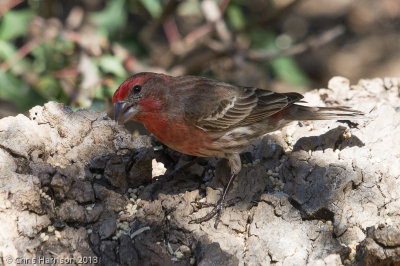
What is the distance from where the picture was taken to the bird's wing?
174 inches

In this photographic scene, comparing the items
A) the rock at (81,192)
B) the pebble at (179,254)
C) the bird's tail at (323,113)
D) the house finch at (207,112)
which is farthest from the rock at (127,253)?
the bird's tail at (323,113)

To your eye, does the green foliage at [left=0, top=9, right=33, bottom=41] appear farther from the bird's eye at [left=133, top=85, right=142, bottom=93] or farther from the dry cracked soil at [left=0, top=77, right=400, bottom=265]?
the bird's eye at [left=133, top=85, right=142, bottom=93]

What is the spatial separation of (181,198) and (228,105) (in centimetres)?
99

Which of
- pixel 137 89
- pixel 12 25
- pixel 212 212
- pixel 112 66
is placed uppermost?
pixel 12 25

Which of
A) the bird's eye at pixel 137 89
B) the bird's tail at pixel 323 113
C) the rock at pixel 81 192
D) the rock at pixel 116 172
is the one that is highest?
the bird's eye at pixel 137 89

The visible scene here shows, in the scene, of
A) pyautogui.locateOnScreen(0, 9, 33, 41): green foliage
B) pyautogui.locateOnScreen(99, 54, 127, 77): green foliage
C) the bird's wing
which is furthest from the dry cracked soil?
pyautogui.locateOnScreen(0, 9, 33, 41): green foliage

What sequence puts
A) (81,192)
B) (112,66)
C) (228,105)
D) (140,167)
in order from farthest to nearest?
(112,66) → (228,105) → (140,167) → (81,192)

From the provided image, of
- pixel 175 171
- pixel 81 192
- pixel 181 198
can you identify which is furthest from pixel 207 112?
pixel 81 192

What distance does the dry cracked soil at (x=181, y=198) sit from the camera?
Result: 3.44m

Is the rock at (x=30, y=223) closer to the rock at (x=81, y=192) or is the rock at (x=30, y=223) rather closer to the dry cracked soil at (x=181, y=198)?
the dry cracked soil at (x=181, y=198)

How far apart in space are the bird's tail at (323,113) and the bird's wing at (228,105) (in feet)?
0.32

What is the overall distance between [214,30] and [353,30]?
12.4ft

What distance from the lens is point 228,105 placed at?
461 centimetres

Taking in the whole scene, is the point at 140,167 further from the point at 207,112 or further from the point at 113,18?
the point at 113,18
